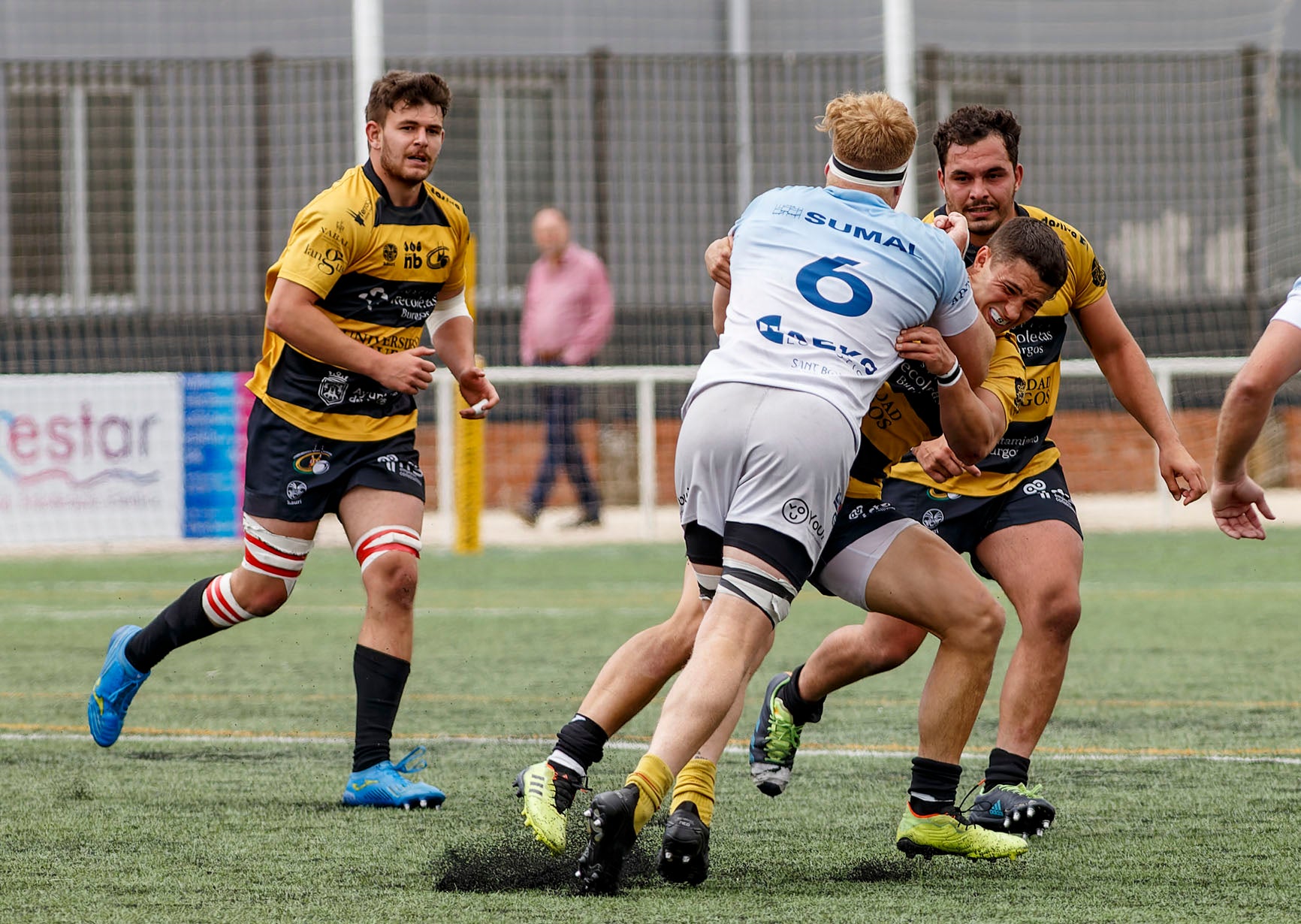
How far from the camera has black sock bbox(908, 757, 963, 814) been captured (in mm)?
4281

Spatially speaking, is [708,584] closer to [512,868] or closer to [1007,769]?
[512,868]

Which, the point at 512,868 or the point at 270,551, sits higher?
the point at 270,551

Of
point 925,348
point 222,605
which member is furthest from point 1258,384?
point 222,605

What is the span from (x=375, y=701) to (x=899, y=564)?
5.54 feet

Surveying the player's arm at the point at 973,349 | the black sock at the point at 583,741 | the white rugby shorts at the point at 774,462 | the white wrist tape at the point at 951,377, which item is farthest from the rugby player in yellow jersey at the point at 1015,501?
the white rugby shorts at the point at 774,462

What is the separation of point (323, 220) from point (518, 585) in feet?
20.6

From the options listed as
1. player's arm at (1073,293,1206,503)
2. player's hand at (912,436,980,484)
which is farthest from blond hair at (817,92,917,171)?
player's arm at (1073,293,1206,503)

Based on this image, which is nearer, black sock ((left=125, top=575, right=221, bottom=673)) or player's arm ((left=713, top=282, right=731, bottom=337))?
player's arm ((left=713, top=282, right=731, bottom=337))

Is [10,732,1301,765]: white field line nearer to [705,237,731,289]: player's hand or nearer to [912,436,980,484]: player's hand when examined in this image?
[912,436,980,484]: player's hand

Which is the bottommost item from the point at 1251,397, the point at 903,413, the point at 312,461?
the point at 312,461

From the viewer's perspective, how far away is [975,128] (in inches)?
194

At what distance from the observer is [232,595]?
551 centimetres

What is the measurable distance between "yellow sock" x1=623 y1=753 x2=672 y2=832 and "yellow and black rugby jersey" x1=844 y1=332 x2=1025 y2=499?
3.12 feet

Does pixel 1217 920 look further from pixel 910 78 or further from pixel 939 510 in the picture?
pixel 910 78
